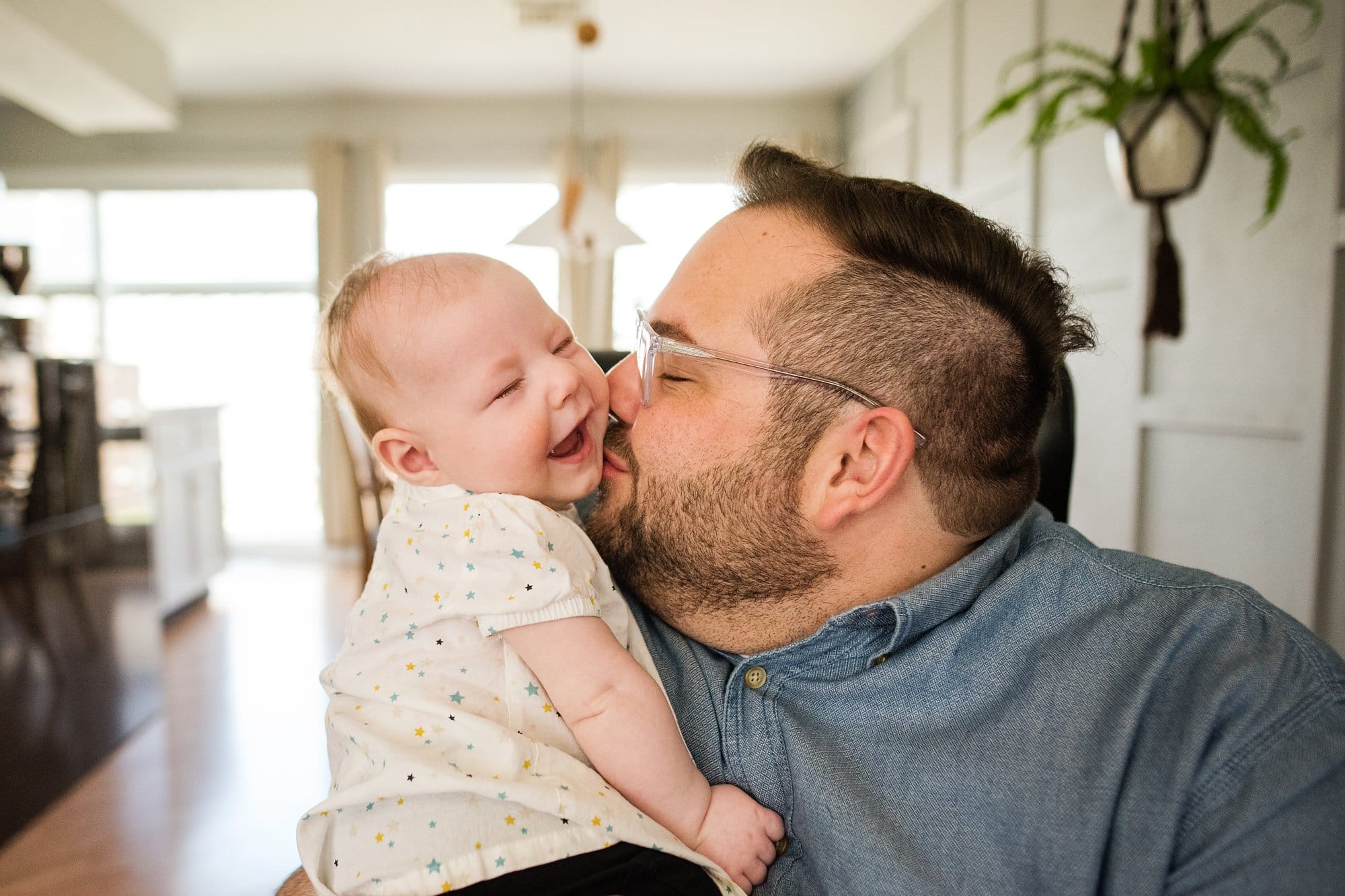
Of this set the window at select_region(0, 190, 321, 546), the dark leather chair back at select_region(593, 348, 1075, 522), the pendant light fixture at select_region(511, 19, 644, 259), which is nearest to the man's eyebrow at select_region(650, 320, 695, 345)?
the dark leather chair back at select_region(593, 348, 1075, 522)

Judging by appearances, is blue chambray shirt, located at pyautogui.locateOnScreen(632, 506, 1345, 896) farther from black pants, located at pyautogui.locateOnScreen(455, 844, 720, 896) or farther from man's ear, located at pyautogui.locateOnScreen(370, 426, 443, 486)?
man's ear, located at pyautogui.locateOnScreen(370, 426, 443, 486)

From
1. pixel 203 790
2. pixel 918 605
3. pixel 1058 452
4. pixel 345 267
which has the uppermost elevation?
pixel 345 267

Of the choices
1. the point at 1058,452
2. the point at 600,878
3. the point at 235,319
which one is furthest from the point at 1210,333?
the point at 235,319

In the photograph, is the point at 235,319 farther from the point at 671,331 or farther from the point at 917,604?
the point at 917,604

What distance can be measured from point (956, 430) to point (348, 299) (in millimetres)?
791

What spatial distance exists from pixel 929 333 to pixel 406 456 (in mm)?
671

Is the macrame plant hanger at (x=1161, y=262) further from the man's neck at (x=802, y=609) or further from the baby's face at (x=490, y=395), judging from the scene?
the baby's face at (x=490, y=395)

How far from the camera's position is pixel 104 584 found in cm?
299

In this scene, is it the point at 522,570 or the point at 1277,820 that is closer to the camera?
the point at 1277,820

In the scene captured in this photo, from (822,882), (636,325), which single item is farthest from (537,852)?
(636,325)

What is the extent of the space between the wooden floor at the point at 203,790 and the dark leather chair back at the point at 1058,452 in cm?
213

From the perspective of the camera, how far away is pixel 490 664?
0.92m

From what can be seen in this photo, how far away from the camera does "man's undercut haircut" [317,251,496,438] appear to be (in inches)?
40.4

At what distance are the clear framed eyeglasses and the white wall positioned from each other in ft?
6.54
